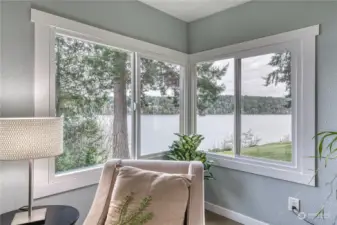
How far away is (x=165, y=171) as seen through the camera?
5.30 feet

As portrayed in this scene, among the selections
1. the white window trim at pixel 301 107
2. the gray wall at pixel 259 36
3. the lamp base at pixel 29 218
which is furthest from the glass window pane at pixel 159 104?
the lamp base at pixel 29 218

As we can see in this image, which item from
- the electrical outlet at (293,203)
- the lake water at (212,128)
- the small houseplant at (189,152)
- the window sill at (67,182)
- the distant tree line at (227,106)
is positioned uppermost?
the distant tree line at (227,106)

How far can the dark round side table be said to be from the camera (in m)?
1.36

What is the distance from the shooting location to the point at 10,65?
1615mm

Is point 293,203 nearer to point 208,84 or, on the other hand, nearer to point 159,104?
point 208,84

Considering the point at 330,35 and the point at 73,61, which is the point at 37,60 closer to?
the point at 73,61

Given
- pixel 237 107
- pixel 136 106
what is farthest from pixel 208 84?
pixel 136 106

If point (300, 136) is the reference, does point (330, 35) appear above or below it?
above

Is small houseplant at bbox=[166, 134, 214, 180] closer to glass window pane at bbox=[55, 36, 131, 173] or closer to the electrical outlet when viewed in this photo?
glass window pane at bbox=[55, 36, 131, 173]

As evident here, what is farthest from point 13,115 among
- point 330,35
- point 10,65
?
point 330,35

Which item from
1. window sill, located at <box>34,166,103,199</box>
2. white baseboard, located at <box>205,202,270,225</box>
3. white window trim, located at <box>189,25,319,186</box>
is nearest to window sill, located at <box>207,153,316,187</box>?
white window trim, located at <box>189,25,319,186</box>

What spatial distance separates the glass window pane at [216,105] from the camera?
273 centimetres

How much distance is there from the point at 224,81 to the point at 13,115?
219 centimetres

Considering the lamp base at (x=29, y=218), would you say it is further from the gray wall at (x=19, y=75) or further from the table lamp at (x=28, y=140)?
the gray wall at (x=19, y=75)
